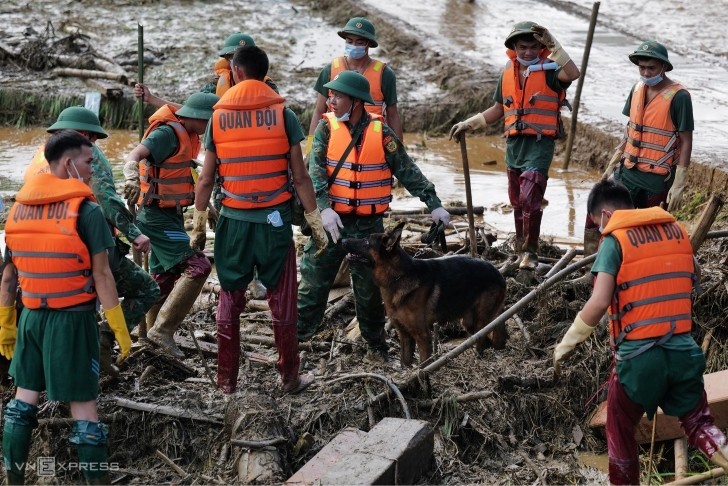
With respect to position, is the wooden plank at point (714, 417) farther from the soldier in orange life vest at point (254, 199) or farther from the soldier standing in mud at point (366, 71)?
the soldier standing in mud at point (366, 71)

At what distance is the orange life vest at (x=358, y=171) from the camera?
745 centimetres

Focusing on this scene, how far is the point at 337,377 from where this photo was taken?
7145 mm

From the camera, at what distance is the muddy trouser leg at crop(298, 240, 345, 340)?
770 centimetres

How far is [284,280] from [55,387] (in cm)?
181

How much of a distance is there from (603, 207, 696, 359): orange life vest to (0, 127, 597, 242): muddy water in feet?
18.9

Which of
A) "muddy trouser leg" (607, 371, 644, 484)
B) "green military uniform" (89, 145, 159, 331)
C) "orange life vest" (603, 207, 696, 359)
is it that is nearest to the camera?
"orange life vest" (603, 207, 696, 359)

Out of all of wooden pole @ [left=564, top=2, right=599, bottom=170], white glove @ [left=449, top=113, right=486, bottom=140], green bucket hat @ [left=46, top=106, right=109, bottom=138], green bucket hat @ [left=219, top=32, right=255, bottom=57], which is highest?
green bucket hat @ [left=46, top=106, right=109, bottom=138]

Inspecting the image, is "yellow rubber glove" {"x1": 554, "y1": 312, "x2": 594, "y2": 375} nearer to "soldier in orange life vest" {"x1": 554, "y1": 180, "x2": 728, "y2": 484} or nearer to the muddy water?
"soldier in orange life vest" {"x1": 554, "y1": 180, "x2": 728, "y2": 484}

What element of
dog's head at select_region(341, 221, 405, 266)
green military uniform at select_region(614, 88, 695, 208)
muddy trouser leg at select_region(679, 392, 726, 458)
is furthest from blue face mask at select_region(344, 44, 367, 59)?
muddy trouser leg at select_region(679, 392, 726, 458)

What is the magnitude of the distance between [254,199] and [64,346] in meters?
1.69

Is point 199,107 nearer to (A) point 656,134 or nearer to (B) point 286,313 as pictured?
(B) point 286,313

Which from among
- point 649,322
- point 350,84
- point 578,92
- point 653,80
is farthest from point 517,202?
point 578,92

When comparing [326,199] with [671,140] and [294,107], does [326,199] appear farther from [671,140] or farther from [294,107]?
[294,107]

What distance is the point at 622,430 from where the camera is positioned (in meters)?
5.67
